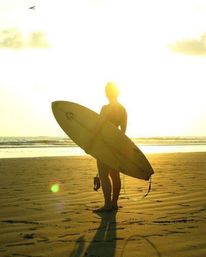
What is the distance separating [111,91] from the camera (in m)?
7.48

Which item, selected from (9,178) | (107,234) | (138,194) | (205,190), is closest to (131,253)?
(107,234)

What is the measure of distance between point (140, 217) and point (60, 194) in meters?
2.59

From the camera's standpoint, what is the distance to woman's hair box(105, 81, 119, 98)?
748 centimetres

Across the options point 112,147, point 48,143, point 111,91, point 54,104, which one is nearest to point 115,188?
point 112,147

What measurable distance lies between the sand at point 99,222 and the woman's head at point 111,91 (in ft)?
5.56

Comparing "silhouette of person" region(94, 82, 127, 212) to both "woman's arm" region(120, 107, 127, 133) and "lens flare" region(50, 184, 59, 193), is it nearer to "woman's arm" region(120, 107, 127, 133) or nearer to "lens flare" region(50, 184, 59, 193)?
"woman's arm" region(120, 107, 127, 133)

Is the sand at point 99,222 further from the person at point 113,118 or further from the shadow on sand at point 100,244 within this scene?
the person at point 113,118

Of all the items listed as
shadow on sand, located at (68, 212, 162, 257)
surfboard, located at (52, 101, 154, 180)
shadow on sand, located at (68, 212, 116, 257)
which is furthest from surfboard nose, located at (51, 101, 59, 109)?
shadow on sand, located at (68, 212, 162, 257)

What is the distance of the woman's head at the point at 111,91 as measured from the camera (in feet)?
24.5

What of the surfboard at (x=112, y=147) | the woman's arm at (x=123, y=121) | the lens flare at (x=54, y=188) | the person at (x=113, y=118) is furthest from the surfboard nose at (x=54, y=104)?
the woman's arm at (x=123, y=121)

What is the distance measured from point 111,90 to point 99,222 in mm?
2151

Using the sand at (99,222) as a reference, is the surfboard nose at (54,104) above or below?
above

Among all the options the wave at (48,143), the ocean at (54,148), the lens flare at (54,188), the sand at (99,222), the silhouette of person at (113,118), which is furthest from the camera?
the wave at (48,143)

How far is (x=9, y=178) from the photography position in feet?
39.2
